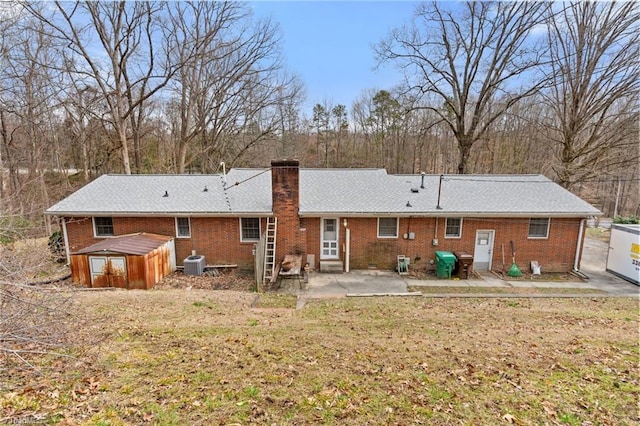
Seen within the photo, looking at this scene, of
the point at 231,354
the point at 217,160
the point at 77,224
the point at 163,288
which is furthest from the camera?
the point at 217,160

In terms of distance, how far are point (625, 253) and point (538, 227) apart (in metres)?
3.61

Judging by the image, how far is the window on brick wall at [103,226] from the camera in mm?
13031

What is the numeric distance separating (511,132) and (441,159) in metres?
8.25

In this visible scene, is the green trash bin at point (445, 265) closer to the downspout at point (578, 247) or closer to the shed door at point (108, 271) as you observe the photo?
the downspout at point (578, 247)

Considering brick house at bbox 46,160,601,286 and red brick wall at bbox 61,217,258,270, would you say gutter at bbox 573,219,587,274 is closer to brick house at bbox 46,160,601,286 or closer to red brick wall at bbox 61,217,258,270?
brick house at bbox 46,160,601,286

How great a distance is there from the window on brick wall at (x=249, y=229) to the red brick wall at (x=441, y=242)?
223 centimetres

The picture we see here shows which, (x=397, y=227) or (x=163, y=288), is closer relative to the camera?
(x=163, y=288)

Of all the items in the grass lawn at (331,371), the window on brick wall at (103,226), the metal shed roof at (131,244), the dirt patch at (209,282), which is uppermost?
the window on brick wall at (103,226)

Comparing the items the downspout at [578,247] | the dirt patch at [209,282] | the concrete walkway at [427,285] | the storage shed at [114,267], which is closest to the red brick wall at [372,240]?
the downspout at [578,247]

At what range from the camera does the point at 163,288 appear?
36.5 ft

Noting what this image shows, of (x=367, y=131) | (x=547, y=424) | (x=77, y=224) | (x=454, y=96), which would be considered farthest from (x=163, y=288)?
(x=367, y=131)

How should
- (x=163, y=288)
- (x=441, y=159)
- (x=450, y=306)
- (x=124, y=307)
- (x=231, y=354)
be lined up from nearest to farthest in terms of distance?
(x=231, y=354) → (x=124, y=307) → (x=450, y=306) → (x=163, y=288) → (x=441, y=159)

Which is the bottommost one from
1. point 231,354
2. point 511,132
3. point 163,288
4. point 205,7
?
point 163,288

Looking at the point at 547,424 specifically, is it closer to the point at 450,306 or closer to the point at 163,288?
the point at 450,306
